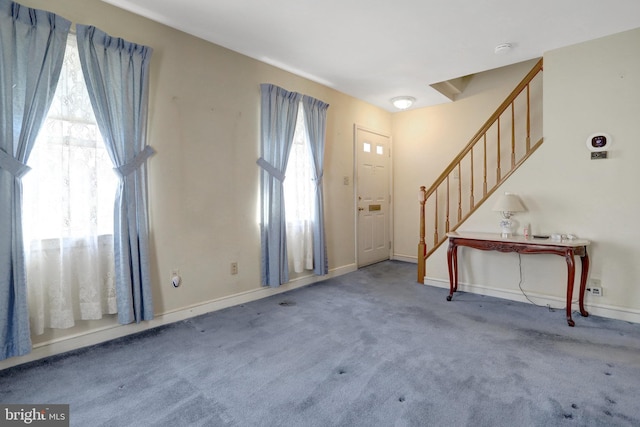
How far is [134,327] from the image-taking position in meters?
2.53

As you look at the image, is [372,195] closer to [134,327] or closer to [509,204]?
[509,204]

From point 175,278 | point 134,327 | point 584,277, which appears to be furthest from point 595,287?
point 134,327

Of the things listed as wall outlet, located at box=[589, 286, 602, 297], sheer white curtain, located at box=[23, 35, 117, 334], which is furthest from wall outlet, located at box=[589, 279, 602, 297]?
sheer white curtain, located at box=[23, 35, 117, 334]

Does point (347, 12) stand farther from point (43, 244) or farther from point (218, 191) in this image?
point (43, 244)

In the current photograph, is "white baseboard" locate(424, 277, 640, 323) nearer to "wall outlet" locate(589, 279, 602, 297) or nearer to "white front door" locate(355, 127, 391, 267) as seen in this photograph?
"wall outlet" locate(589, 279, 602, 297)

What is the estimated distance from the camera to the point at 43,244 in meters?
2.12

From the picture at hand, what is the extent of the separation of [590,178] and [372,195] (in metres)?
2.69

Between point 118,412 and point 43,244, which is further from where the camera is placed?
point 43,244

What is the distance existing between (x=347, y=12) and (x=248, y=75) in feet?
4.12

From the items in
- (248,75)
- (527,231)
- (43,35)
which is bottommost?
(527,231)

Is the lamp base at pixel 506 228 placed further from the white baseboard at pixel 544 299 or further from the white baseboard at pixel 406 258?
the white baseboard at pixel 406 258

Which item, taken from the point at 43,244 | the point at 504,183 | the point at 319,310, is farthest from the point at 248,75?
the point at 504,183

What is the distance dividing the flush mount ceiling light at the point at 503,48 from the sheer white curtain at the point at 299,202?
2146 mm

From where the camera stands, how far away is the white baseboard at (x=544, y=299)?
9.05 ft
